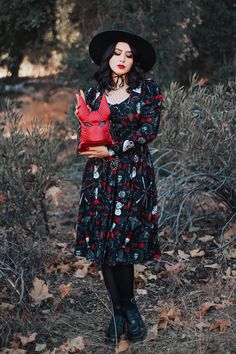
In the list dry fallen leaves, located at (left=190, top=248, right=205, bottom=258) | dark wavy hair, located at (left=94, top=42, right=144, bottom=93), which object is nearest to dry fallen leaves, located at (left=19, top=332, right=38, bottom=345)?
dark wavy hair, located at (left=94, top=42, right=144, bottom=93)

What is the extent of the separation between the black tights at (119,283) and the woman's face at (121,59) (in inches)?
45.4

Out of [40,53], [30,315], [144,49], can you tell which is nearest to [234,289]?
[30,315]

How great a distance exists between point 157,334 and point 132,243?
2.13 ft

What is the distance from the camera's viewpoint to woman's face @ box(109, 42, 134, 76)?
3719mm

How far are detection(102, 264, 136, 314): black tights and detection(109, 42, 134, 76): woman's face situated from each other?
3.78ft

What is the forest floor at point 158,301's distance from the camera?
377 cm

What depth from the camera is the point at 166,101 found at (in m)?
5.52

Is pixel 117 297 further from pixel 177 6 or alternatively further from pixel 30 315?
pixel 177 6

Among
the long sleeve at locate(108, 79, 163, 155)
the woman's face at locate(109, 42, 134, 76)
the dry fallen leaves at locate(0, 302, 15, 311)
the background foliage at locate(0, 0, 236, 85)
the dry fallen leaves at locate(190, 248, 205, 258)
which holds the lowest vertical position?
the dry fallen leaves at locate(190, 248, 205, 258)

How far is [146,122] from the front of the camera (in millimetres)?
3684

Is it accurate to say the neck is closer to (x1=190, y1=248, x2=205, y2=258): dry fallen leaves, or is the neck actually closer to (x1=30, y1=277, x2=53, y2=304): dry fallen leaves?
(x1=30, y1=277, x2=53, y2=304): dry fallen leaves

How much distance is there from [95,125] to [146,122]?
0.33m

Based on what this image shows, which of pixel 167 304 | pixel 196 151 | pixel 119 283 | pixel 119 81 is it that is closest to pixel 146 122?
pixel 119 81

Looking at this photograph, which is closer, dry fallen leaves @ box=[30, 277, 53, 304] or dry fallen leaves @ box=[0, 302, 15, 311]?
dry fallen leaves @ box=[0, 302, 15, 311]
